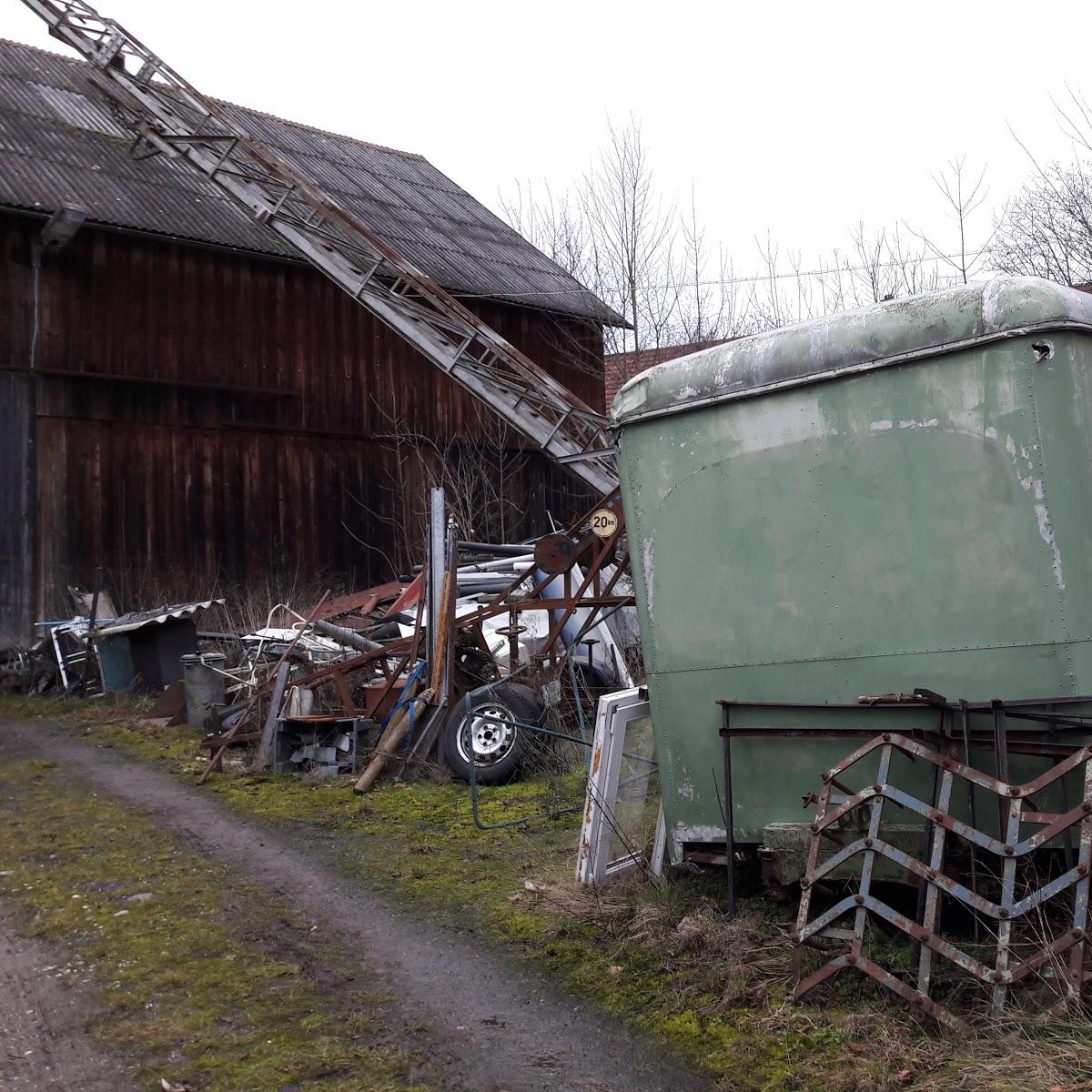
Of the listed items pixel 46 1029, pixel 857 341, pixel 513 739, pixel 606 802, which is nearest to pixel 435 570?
pixel 513 739

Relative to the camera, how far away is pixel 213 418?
56.9ft

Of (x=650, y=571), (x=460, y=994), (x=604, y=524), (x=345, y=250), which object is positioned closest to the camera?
(x=460, y=994)

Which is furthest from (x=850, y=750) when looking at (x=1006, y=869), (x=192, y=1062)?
(x=192, y=1062)

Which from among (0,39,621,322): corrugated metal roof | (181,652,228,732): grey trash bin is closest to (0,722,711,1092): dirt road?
(181,652,228,732): grey trash bin

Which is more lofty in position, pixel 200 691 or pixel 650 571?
pixel 650 571

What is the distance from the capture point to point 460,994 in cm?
482

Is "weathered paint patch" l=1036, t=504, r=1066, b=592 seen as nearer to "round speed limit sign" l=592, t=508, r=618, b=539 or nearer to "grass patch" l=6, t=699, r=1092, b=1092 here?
"grass patch" l=6, t=699, r=1092, b=1092

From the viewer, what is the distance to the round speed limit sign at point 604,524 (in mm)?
9467

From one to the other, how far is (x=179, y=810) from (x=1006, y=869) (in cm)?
623

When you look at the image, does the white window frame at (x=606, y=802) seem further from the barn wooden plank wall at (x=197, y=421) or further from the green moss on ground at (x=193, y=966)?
the barn wooden plank wall at (x=197, y=421)

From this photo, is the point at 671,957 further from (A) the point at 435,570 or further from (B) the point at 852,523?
(A) the point at 435,570

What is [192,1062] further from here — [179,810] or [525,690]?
[525,690]

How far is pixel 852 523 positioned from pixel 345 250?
1071cm

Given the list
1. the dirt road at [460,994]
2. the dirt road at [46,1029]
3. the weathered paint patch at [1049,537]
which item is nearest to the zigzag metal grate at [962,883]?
the weathered paint patch at [1049,537]
